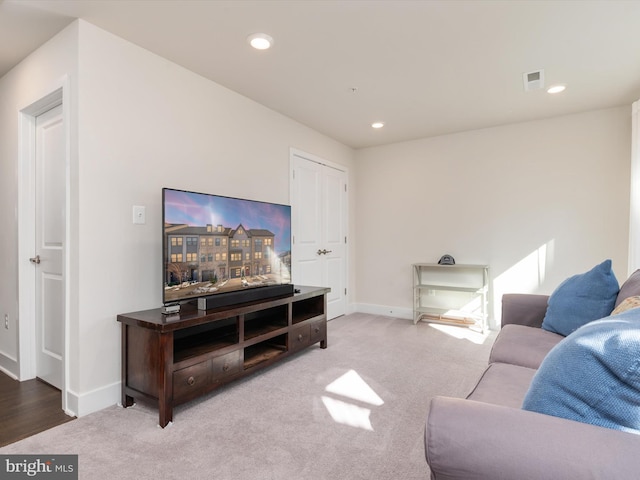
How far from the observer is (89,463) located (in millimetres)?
1647

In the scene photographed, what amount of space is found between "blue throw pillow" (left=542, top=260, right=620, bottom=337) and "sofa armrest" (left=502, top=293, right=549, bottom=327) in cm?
27

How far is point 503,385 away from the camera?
1.45 meters

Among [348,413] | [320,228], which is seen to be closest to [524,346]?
[348,413]

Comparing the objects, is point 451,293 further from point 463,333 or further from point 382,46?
point 382,46

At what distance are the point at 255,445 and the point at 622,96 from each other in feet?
14.2

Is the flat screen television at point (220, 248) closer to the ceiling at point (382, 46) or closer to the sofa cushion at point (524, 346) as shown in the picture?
the ceiling at point (382, 46)

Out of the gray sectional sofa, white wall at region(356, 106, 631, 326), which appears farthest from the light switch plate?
white wall at region(356, 106, 631, 326)

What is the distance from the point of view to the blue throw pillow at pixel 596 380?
0.78m

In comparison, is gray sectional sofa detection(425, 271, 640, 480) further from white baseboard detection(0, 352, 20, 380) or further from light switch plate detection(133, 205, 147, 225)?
white baseboard detection(0, 352, 20, 380)

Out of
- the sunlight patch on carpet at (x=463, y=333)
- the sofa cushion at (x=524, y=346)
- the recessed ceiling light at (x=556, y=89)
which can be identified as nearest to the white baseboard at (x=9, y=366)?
the sofa cushion at (x=524, y=346)

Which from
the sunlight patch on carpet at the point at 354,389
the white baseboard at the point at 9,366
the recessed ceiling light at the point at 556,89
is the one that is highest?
the recessed ceiling light at the point at 556,89

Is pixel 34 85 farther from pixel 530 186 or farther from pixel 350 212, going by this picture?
pixel 530 186

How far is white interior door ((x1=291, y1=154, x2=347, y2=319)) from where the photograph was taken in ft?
13.3

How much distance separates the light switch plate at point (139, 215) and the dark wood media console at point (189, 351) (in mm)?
632
